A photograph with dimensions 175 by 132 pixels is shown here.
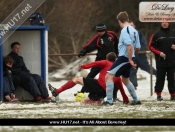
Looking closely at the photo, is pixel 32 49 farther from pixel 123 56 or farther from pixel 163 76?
pixel 123 56

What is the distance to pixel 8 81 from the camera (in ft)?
53.2

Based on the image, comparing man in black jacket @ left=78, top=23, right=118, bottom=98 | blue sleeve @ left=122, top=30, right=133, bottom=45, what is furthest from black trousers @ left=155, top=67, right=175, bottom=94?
blue sleeve @ left=122, top=30, right=133, bottom=45

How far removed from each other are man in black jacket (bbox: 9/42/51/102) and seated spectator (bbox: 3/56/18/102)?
8.4 inches

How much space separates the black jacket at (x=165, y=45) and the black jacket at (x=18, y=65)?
2791 millimetres

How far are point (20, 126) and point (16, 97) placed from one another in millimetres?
6558

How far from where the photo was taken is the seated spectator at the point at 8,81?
1609cm

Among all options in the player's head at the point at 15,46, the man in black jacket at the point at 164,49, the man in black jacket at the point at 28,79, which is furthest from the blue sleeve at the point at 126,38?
the player's head at the point at 15,46

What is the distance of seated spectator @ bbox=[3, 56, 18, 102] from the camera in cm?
1609

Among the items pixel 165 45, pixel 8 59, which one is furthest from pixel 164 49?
pixel 8 59

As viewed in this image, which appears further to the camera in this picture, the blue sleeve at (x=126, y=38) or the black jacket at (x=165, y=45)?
the black jacket at (x=165, y=45)

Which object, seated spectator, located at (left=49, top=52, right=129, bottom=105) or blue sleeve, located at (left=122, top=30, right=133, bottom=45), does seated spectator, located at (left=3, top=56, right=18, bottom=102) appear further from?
blue sleeve, located at (left=122, top=30, right=133, bottom=45)

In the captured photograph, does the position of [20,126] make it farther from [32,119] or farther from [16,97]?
[16,97]

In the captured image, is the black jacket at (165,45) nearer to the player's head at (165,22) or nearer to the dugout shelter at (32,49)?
the player's head at (165,22)

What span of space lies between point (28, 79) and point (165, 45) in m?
3.02
